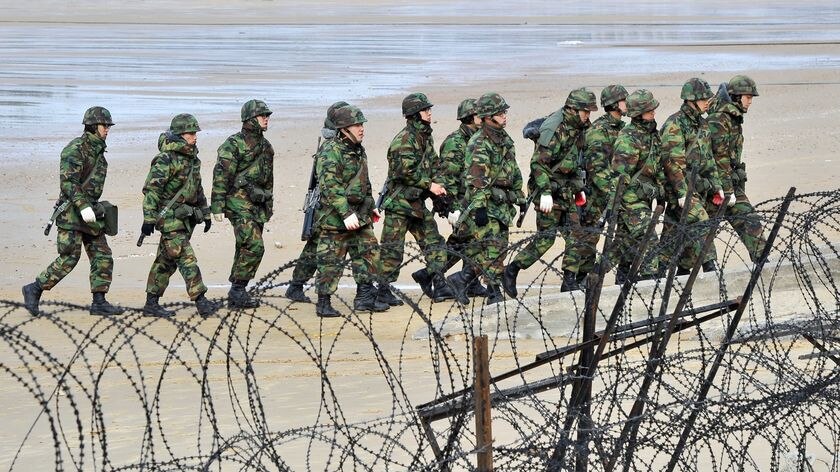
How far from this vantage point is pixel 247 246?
39.4ft

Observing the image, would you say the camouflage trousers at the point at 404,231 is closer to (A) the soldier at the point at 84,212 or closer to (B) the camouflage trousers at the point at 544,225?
(B) the camouflage trousers at the point at 544,225

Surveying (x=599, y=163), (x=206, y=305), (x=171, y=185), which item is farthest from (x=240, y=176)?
(x=206, y=305)

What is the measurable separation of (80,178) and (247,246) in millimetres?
1315

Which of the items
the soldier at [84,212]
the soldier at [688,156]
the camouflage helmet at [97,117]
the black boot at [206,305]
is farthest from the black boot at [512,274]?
the camouflage helmet at [97,117]

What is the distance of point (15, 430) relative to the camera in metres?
8.59

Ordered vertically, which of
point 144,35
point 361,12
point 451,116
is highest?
point 361,12

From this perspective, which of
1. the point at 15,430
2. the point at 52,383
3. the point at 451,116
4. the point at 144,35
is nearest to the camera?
the point at 15,430

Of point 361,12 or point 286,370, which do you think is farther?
point 361,12

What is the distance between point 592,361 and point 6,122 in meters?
19.3

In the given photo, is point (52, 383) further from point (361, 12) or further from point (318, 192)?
point (361, 12)

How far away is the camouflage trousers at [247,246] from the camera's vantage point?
473 inches

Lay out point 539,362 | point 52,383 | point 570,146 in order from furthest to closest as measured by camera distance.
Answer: point 570,146
point 52,383
point 539,362

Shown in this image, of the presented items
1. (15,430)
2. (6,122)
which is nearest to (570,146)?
(15,430)

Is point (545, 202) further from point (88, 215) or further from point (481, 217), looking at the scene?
point (88, 215)
